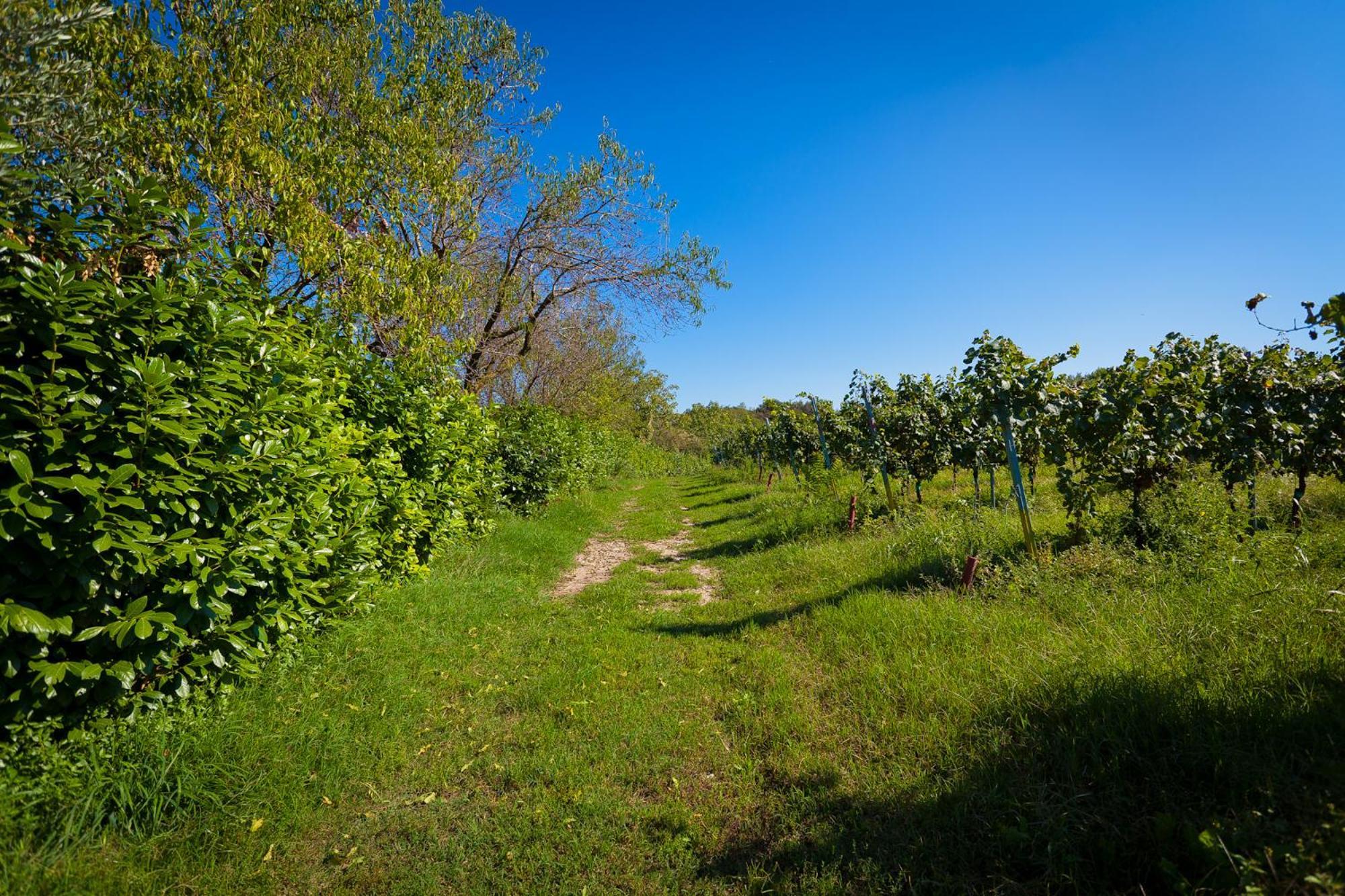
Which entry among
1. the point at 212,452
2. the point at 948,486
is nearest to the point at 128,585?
the point at 212,452

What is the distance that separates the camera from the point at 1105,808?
2.44 metres

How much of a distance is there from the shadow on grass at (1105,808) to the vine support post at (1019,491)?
2992mm

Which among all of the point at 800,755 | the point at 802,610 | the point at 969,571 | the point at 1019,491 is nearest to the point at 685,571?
the point at 802,610

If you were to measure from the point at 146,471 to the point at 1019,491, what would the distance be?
25.6 feet

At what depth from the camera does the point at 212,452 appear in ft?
10.0

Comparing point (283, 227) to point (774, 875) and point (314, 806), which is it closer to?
point (314, 806)

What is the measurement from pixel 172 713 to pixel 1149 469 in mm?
9244

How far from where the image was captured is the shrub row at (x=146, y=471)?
2463 millimetres

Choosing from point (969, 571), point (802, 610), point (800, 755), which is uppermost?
point (969, 571)

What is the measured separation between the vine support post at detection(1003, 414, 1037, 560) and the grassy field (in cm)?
39

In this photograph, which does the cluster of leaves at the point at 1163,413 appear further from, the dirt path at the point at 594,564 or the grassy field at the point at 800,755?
the dirt path at the point at 594,564

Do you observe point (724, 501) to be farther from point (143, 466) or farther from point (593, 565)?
point (143, 466)

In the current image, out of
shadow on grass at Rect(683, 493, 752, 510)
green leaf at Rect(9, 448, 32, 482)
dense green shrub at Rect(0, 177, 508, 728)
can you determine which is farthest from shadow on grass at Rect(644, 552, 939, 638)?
shadow on grass at Rect(683, 493, 752, 510)

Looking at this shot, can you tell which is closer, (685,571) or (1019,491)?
(1019,491)
